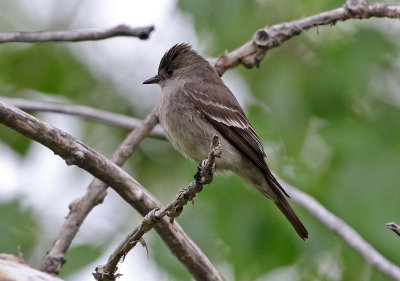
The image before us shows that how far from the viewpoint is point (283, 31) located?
18.9 feet

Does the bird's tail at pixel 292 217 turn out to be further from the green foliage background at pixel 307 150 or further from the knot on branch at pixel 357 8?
the knot on branch at pixel 357 8

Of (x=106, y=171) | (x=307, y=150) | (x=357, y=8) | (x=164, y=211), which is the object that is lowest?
(x=164, y=211)

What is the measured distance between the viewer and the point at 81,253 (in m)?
5.90

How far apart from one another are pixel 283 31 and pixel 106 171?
2.15 meters

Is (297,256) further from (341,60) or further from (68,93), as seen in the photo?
(68,93)

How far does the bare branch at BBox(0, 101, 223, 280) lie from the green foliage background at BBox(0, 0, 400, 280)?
0.78 meters

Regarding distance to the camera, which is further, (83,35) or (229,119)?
(229,119)

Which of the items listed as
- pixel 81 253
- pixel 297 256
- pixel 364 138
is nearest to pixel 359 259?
pixel 297 256

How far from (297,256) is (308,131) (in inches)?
41.3

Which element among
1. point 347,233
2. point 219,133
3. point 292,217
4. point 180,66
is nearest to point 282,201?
point 292,217

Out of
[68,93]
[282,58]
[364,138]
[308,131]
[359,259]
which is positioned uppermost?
[68,93]

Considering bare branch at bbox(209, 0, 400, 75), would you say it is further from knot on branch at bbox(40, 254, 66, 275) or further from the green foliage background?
knot on branch at bbox(40, 254, 66, 275)

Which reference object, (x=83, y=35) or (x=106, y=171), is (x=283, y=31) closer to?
(x=83, y=35)

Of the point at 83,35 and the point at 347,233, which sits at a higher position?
the point at 83,35
